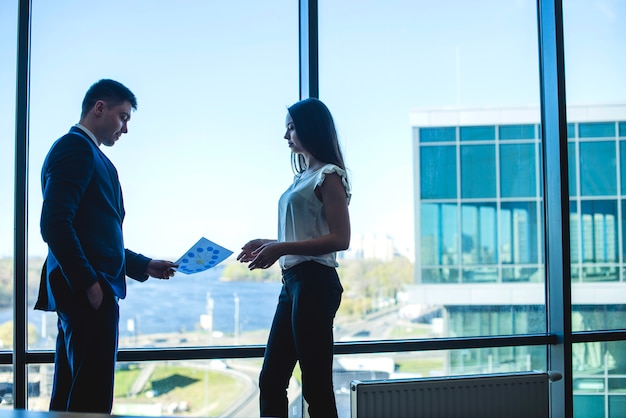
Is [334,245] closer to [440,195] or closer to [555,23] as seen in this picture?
[440,195]

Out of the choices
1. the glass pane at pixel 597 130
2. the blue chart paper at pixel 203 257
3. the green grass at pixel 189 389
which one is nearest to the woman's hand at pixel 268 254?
the blue chart paper at pixel 203 257

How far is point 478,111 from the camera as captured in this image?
10.3 ft

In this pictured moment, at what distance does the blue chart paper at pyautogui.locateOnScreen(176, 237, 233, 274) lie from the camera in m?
2.27

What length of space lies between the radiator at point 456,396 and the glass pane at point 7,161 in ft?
4.59

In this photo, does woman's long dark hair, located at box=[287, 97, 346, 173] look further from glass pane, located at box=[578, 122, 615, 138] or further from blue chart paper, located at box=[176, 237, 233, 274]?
glass pane, located at box=[578, 122, 615, 138]

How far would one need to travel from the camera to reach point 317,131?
7.16 ft

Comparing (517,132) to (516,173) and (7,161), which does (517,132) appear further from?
(7,161)

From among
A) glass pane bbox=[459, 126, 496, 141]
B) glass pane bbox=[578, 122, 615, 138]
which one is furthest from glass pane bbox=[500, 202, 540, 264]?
glass pane bbox=[578, 122, 615, 138]

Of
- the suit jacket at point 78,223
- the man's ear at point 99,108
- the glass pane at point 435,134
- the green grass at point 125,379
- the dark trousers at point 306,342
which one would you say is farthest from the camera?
the glass pane at point 435,134

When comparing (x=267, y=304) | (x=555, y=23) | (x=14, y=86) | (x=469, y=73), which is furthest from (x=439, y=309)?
(x=14, y=86)

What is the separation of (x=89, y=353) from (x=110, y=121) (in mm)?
734

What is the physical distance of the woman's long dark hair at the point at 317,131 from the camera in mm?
2176

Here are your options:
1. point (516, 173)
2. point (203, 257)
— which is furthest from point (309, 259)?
point (516, 173)

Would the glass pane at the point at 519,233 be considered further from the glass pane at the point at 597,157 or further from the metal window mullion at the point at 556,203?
the glass pane at the point at 597,157
